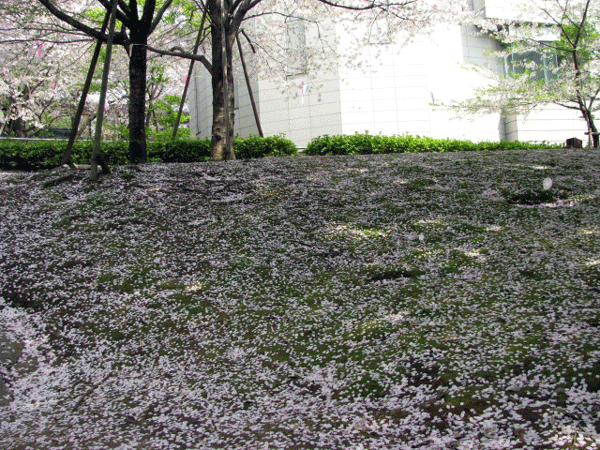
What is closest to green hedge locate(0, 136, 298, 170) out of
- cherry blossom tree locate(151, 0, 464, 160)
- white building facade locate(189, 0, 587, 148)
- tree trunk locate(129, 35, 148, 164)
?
cherry blossom tree locate(151, 0, 464, 160)

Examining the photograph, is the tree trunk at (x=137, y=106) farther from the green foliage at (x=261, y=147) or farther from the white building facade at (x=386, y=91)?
the white building facade at (x=386, y=91)

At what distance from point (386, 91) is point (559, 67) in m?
6.42

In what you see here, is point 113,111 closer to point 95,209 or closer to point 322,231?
point 95,209

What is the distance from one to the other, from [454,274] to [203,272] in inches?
79.5

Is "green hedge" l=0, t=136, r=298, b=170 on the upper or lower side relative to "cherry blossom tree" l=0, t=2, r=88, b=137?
lower

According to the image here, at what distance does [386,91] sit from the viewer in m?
18.5

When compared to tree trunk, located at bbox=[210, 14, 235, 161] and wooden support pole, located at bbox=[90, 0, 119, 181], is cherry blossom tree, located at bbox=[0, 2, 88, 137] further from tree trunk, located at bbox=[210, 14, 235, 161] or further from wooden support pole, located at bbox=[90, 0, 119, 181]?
wooden support pole, located at bbox=[90, 0, 119, 181]

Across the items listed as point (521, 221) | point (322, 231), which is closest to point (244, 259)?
point (322, 231)

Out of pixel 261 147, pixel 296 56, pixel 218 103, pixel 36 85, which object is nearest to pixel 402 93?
pixel 296 56

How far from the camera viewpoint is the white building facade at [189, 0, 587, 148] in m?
18.3

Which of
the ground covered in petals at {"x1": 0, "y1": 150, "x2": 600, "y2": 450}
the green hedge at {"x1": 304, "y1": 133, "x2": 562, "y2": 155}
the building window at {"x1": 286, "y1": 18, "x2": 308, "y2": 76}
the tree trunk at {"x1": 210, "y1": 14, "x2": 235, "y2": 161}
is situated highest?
the building window at {"x1": 286, "y1": 18, "x2": 308, "y2": 76}

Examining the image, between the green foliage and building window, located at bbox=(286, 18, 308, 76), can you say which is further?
building window, located at bbox=(286, 18, 308, 76)

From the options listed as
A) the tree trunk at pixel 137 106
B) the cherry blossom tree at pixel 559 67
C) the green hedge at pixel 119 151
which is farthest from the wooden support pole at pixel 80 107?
the cherry blossom tree at pixel 559 67

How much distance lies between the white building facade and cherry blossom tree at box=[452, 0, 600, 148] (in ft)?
3.95
